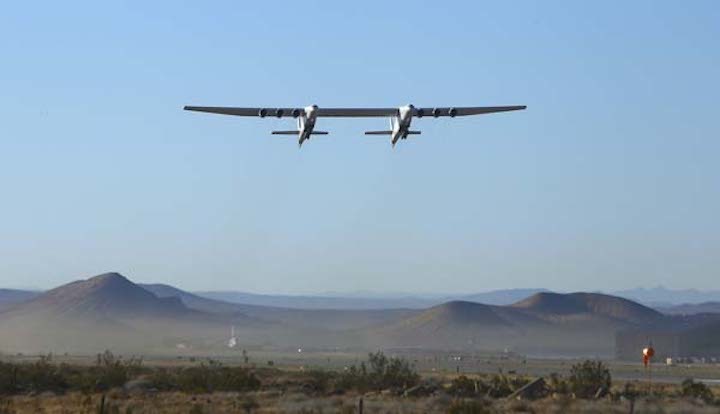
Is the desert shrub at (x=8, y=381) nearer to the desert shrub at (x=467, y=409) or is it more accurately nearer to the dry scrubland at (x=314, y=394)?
the dry scrubland at (x=314, y=394)

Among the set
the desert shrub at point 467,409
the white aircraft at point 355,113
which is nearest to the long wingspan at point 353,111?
the white aircraft at point 355,113

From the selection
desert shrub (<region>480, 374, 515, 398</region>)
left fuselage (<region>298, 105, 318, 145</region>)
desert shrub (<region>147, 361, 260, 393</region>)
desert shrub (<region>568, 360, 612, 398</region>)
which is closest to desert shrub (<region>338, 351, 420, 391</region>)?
desert shrub (<region>480, 374, 515, 398</region>)

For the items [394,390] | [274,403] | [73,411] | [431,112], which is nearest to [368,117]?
[431,112]

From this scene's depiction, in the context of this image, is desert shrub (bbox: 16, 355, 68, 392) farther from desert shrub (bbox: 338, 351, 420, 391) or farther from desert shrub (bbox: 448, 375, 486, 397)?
desert shrub (bbox: 448, 375, 486, 397)

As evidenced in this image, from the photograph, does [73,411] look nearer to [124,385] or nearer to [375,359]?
[124,385]

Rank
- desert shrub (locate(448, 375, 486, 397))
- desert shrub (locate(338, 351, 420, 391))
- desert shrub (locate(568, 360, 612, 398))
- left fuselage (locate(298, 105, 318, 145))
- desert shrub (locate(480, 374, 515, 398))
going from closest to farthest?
left fuselage (locate(298, 105, 318, 145)) < desert shrub (locate(448, 375, 486, 397)) < desert shrub (locate(480, 374, 515, 398)) < desert shrub (locate(568, 360, 612, 398)) < desert shrub (locate(338, 351, 420, 391))

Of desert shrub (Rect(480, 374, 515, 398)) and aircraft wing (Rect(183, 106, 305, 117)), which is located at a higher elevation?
aircraft wing (Rect(183, 106, 305, 117))
